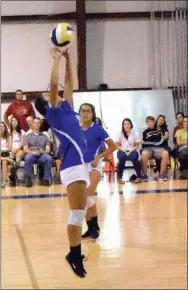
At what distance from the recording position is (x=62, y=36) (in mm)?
909

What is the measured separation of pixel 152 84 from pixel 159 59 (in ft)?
1.14

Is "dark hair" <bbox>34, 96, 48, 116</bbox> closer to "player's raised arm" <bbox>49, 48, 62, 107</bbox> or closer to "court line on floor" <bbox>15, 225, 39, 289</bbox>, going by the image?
"player's raised arm" <bbox>49, 48, 62, 107</bbox>

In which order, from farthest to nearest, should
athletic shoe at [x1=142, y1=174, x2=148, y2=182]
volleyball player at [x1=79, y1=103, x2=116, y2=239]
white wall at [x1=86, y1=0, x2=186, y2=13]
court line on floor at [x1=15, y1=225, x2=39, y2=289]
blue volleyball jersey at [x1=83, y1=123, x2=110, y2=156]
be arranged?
1. white wall at [x1=86, y1=0, x2=186, y2=13]
2. athletic shoe at [x1=142, y1=174, x2=148, y2=182]
3. court line on floor at [x1=15, y1=225, x2=39, y2=289]
4. blue volleyball jersey at [x1=83, y1=123, x2=110, y2=156]
5. volleyball player at [x1=79, y1=103, x2=116, y2=239]

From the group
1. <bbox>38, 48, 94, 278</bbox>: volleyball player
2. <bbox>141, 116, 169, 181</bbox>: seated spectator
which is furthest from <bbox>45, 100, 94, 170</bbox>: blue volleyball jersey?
<bbox>141, 116, 169, 181</bbox>: seated spectator

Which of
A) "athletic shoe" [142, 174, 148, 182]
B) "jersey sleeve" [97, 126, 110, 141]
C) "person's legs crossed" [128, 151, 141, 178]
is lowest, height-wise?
"athletic shoe" [142, 174, 148, 182]

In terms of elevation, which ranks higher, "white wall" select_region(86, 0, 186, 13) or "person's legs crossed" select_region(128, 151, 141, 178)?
"white wall" select_region(86, 0, 186, 13)

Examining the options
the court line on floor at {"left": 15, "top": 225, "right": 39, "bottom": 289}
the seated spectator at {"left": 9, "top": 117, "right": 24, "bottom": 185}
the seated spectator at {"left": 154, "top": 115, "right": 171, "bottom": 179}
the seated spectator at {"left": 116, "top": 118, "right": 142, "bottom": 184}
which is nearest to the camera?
the seated spectator at {"left": 9, "top": 117, "right": 24, "bottom": 185}

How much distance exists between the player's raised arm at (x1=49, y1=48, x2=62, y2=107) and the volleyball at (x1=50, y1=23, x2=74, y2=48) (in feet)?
0.04

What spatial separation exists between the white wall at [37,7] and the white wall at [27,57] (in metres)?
0.16

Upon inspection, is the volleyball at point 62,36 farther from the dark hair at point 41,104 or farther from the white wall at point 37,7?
the white wall at point 37,7

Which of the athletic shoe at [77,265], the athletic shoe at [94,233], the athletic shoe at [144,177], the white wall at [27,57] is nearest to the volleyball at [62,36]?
the athletic shoe at [77,265]

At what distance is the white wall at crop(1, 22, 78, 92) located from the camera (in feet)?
23.8

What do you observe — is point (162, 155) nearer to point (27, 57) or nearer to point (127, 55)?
point (27, 57)

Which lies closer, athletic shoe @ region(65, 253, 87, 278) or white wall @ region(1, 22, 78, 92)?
athletic shoe @ region(65, 253, 87, 278)
